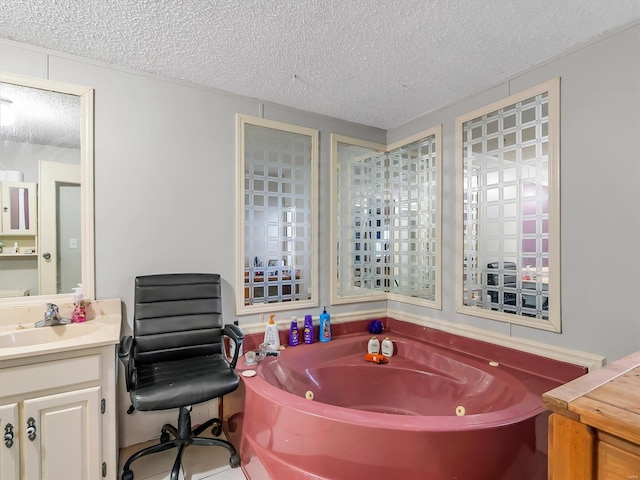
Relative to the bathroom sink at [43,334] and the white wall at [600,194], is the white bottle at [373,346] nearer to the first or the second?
the white wall at [600,194]

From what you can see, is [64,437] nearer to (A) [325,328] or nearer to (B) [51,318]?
(B) [51,318]

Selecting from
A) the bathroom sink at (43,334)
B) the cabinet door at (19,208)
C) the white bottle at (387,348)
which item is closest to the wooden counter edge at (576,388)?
the white bottle at (387,348)

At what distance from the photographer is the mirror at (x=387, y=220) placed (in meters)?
2.57

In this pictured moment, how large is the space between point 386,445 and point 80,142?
2.32 m

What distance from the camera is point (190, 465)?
183 cm

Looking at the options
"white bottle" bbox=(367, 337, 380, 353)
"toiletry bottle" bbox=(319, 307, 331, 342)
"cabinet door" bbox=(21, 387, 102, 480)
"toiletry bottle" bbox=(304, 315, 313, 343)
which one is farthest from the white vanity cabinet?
"white bottle" bbox=(367, 337, 380, 353)

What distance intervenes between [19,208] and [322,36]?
1.93 meters

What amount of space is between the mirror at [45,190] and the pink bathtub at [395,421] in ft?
4.22

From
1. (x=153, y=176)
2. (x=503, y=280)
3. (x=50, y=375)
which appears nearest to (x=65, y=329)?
(x=50, y=375)

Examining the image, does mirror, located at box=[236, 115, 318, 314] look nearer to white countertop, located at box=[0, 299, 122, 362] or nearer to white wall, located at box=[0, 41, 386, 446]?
white wall, located at box=[0, 41, 386, 446]

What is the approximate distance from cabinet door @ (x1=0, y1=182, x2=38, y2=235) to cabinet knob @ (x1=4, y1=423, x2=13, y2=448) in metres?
1.00

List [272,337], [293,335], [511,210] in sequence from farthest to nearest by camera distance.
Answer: [293,335], [272,337], [511,210]

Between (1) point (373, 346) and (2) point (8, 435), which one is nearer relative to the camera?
(2) point (8, 435)

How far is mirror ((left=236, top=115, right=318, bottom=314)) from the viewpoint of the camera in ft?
7.66
